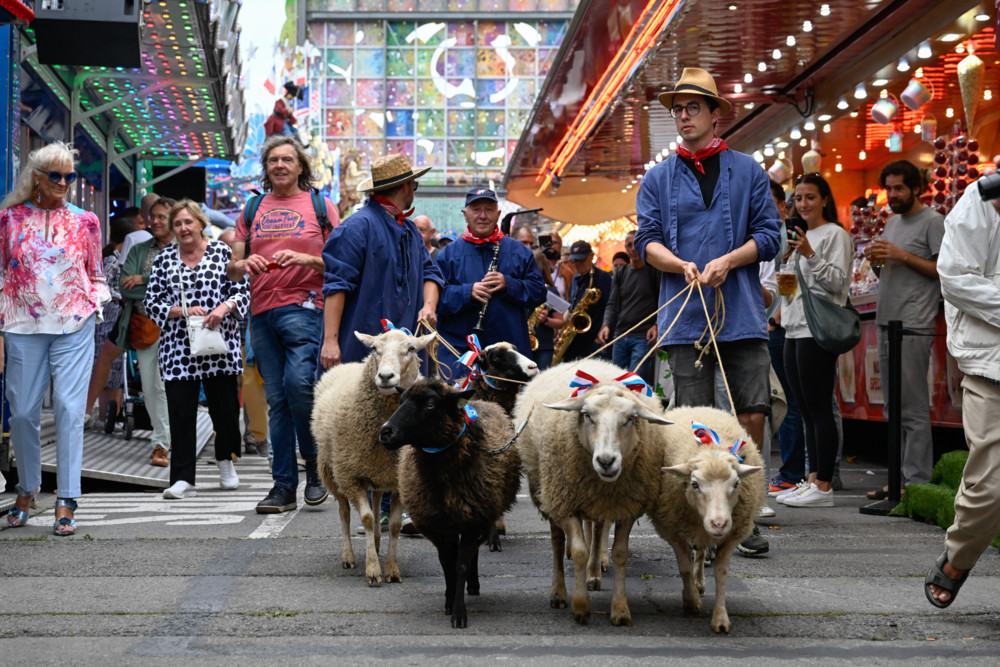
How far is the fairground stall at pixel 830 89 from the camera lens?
9180mm

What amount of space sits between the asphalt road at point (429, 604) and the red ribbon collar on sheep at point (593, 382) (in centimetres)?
88

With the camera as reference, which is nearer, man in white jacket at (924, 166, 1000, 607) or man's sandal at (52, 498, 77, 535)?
man in white jacket at (924, 166, 1000, 607)

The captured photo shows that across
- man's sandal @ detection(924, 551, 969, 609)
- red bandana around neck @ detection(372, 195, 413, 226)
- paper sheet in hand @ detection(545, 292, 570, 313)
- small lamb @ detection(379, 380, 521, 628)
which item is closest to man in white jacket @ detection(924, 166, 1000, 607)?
man's sandal @ detection(924, 551, 969, 609)

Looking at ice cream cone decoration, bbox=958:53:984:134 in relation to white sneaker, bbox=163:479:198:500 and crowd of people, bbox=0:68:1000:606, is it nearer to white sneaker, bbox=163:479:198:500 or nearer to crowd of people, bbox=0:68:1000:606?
crowd of people, bbox=0:68:1000:606

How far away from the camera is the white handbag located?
25.8ft

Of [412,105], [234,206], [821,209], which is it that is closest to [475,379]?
[821,209]

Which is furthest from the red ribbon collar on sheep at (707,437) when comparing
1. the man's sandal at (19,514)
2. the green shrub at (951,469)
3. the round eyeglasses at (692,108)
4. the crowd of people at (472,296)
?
the man's sandal at (19,514)

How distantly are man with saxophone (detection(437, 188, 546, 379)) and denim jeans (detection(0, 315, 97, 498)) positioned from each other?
2.19 m

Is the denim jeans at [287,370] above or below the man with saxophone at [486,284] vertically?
below

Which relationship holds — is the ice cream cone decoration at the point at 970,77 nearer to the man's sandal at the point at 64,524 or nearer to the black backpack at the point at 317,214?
the black backpack at the point at 317,214

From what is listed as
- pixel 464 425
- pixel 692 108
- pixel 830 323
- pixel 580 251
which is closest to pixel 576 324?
pixel 580 251

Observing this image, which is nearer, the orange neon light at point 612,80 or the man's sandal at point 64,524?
the man's sandal at point 64,524

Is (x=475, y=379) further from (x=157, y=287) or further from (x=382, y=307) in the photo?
(x=157, y=287)

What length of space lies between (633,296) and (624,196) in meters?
9.12
